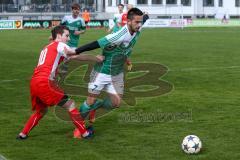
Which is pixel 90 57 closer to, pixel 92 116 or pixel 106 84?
pixel 106 84

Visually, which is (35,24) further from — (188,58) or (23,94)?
(23,94)

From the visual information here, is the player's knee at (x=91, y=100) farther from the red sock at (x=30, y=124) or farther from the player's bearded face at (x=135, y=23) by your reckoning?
the player's bearded face at (x=135, y=23)

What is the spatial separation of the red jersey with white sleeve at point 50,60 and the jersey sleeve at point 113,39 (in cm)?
56

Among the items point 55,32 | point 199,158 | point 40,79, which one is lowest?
point 199,158

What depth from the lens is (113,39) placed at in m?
8.75

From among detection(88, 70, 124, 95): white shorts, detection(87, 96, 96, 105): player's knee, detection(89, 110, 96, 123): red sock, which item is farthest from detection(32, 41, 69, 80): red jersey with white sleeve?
detection(89, 110, 96, 123): red sock

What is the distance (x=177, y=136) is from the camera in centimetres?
902

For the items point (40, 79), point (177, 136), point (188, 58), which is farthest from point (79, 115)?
point (188, 58)

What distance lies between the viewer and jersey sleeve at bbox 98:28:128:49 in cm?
856

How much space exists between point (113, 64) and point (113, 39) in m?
0.66

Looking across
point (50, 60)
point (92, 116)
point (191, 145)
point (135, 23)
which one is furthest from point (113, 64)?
point (191, 145)

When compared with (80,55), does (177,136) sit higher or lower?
lower

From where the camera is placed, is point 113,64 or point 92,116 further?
point 92,116

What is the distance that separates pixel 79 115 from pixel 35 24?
55213 millimetres
